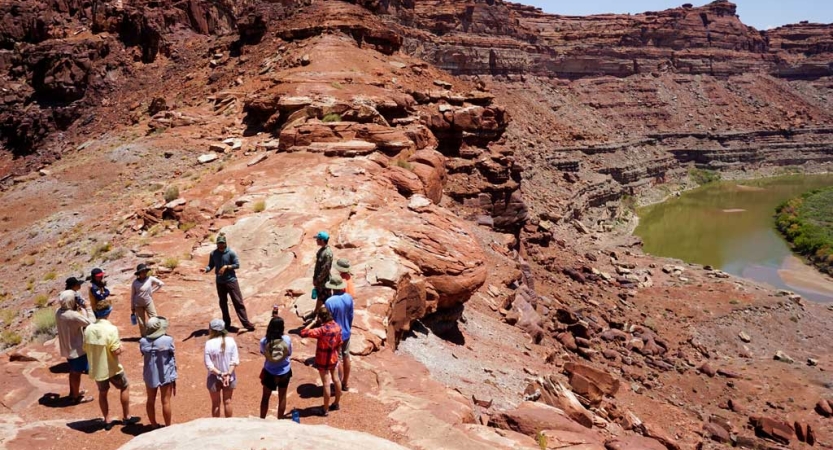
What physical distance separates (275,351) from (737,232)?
5270 cm

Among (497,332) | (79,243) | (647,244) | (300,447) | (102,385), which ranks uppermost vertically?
(300,447)

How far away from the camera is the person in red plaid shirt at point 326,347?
23.6 feet

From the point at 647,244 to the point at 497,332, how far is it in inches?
1385

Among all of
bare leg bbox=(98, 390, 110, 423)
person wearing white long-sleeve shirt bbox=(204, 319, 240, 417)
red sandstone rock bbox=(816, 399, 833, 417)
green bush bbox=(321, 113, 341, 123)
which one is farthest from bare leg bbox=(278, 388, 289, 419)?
red sandstone rock bbox=(816, 399, 833, 417)

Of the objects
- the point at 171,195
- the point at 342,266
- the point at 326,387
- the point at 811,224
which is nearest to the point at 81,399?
the point at 326,387

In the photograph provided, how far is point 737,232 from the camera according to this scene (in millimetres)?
50500

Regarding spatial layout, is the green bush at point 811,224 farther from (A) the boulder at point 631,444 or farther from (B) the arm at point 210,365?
(B) the arm at point 210,365

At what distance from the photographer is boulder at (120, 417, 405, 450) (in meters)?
4.97

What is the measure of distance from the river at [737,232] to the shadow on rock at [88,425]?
37.2 m

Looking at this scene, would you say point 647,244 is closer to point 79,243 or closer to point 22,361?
point 79,243

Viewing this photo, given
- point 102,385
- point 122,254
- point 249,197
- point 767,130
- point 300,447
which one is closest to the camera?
point 300,447

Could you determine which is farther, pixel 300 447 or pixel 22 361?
pixel 22 361

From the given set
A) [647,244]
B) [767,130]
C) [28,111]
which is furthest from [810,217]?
[28,111]

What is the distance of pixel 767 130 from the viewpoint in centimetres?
8356
